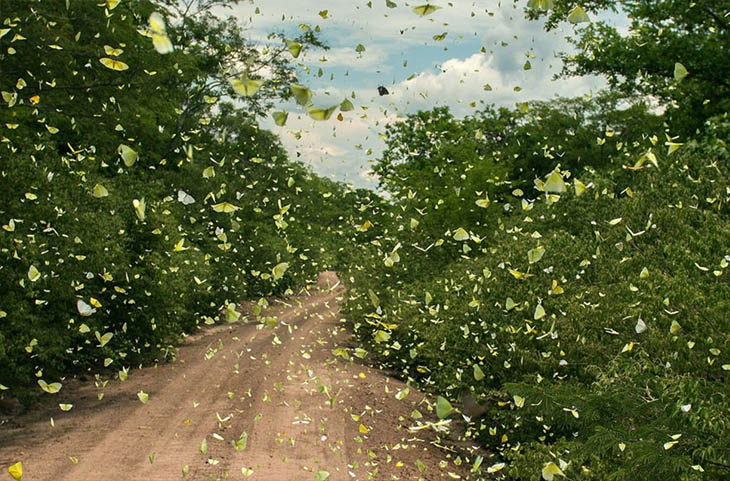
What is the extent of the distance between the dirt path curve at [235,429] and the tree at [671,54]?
12970 mm

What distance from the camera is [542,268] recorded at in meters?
14.7

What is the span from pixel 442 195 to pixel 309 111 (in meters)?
21.4

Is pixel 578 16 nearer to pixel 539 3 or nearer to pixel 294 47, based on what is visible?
pixel 539 3

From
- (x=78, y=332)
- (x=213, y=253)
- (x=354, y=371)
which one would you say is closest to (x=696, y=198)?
(x=354, y=371)

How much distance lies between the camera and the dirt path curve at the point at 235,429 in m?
11.8

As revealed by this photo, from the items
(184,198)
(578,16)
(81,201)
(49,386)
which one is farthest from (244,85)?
(81,201)

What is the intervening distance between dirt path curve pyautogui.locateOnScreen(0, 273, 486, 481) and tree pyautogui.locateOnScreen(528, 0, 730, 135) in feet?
42.6

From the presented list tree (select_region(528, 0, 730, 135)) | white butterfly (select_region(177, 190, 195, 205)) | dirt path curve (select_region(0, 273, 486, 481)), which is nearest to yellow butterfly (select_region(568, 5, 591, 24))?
white butterfly (select_region(177, 190, 195, 205))

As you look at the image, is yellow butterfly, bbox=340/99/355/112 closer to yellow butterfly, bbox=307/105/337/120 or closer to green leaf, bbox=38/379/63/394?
yellow butterfly, bbox=307/105/337/120

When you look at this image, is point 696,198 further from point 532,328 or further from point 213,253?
point 213,253

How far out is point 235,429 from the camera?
46.9ft

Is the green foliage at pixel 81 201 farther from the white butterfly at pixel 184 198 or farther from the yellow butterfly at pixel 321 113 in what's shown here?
the yellow butterfly at pixel 321 113

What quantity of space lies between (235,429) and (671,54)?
17.6 m

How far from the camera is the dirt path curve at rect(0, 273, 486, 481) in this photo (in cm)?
1179
